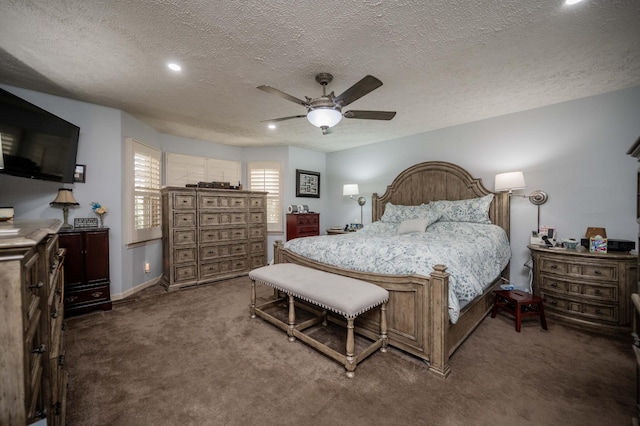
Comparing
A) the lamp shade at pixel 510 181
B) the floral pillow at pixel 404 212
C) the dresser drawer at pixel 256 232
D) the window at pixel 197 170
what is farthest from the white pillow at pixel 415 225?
the window at pixel 197 170

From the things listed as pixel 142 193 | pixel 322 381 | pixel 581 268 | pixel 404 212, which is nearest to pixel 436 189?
pixel 404 212

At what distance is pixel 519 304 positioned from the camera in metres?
2.64

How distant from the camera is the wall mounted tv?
7.43 ft

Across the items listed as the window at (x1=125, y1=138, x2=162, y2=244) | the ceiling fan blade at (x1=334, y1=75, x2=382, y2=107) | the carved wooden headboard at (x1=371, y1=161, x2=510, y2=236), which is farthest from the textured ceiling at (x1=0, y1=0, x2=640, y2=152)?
the carved wooden headboard at (x1=371, y1=161, x2=510, y2=236)

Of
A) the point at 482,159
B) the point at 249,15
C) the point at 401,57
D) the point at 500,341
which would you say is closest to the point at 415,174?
the point at 482,159

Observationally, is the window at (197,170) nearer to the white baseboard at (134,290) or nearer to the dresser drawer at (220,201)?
the dresser drawer at (220,201)

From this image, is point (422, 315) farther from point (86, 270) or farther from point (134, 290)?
point (134, 290)

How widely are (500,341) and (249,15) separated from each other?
11.5ft

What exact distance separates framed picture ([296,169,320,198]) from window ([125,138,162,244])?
2.70m

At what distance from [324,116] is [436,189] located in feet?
9.23

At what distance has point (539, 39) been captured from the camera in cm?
208

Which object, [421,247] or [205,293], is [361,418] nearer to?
[421,247]

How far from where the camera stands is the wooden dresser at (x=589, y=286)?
101 inches

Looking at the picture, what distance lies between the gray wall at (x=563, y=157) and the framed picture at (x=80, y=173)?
17.1 feet
